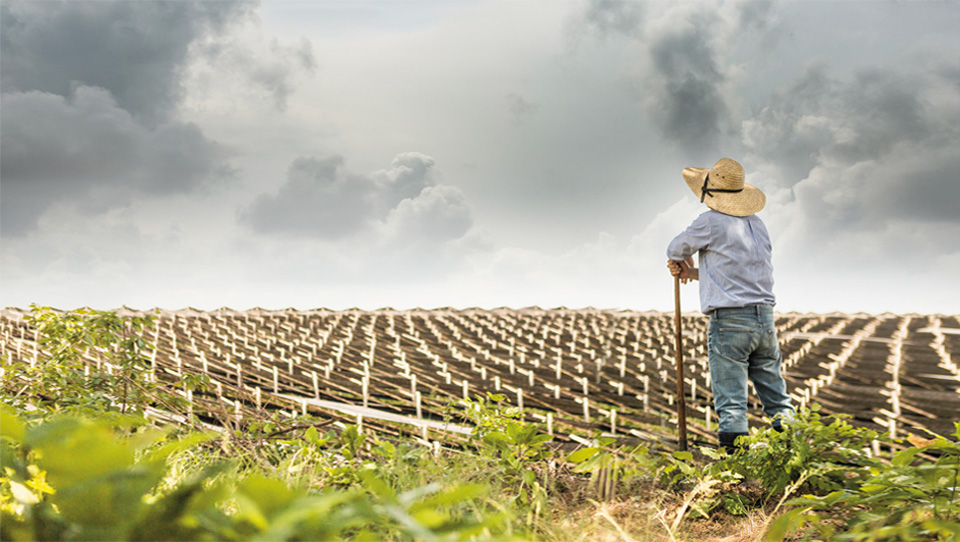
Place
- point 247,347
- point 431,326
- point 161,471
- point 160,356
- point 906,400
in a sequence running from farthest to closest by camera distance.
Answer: point 431,326, point 247,347, point 160,356, point 906,400, point 161,471

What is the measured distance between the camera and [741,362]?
3693mm

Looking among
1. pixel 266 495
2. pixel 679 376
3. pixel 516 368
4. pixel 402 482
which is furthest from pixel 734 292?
pixel 266 495

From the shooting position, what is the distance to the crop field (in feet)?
15.1

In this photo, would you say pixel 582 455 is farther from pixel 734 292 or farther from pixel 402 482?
pixel 734 292

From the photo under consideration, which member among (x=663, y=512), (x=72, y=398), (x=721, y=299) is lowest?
(x=663, y=512)

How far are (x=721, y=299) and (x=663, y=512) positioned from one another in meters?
1.77

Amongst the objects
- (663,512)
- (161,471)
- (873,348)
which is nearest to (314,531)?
(161,471)

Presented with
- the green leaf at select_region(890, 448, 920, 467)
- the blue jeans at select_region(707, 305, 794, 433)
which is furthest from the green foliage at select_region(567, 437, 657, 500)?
the blue jeans at select_region(707, 305, 794, 433)

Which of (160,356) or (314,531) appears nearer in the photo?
(314,531)

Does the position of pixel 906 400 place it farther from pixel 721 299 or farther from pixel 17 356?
pixel 17 356

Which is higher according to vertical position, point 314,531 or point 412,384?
point 314,531

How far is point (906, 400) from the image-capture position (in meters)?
5.19

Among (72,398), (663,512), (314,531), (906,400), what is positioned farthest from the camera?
(906,400)

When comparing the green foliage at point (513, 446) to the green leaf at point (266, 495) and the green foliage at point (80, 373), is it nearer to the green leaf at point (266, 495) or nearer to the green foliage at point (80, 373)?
the green leaf at point (266, 495)
